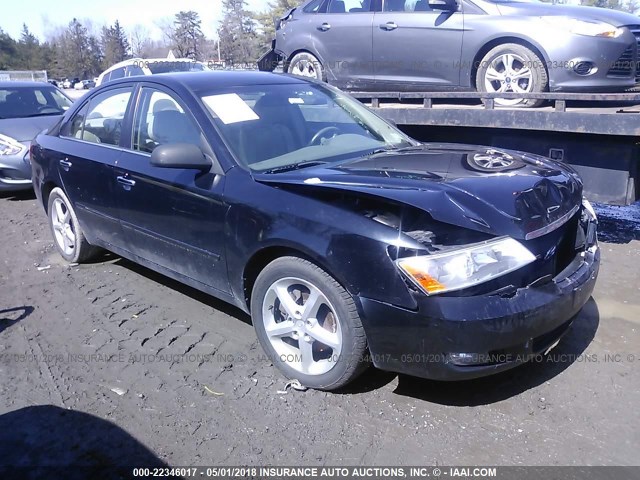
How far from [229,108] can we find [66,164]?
1881mm

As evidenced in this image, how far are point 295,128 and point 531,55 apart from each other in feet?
8.66

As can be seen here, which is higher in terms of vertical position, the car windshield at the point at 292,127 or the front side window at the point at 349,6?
the front side window at the point at 349,6

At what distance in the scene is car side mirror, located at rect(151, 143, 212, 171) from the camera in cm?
323

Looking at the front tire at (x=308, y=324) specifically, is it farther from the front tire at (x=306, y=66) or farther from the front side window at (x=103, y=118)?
the front tire at (x=306, y=66)

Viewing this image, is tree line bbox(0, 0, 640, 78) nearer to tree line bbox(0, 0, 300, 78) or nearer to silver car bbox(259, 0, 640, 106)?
tree line bbox(0, 0, 300, 78)

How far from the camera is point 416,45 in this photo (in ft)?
19.0

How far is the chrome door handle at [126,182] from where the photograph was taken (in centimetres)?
390

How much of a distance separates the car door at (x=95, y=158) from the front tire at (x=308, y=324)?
1701mm

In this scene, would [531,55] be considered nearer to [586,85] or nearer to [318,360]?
[586,85]

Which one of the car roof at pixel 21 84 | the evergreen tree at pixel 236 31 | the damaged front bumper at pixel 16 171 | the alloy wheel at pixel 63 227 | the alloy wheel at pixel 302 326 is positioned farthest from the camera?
→ the evergreen tree at pixel 236 31

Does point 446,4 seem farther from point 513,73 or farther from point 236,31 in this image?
point 236,31

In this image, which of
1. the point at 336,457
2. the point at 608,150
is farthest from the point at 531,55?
the point at 336,457

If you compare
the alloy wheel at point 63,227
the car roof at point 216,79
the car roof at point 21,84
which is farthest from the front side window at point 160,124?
the car roof at point 21,84

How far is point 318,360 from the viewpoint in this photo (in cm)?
306
